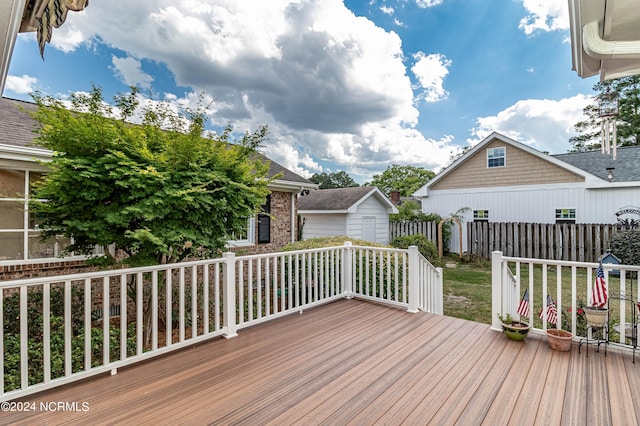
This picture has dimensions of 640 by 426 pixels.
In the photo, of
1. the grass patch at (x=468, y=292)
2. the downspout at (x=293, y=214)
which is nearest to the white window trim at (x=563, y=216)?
the grass patch at (x=468, y=292)

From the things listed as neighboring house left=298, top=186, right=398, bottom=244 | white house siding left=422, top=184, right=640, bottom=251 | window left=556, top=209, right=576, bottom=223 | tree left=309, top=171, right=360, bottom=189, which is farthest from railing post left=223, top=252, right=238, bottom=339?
tree left=309, top=171, right=360, bottom=189

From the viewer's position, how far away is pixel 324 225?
40.7 feet

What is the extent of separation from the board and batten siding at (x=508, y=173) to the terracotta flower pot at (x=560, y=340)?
33.3 feet

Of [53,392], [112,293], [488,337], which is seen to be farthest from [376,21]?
[53,392]

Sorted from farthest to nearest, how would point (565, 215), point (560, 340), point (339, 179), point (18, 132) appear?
1. point (339, 179)
2. point (565, 215)
3. point (18, 132)
4. point (560, 340)

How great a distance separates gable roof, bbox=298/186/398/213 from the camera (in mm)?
11547

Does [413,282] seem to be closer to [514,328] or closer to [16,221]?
[514,328]

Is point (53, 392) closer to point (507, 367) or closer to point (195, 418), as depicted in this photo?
point (195, 418)

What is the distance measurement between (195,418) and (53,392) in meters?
1.28

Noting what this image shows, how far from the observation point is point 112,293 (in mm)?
5375

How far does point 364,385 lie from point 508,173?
12.3 metres

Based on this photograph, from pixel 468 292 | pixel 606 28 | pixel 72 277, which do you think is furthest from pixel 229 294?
pixel 468 292

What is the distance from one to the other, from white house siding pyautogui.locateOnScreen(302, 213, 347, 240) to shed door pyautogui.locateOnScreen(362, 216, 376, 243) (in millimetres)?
1010

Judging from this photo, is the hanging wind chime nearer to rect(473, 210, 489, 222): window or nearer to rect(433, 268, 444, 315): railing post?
rect(433, 268, 444, 315): railing post
